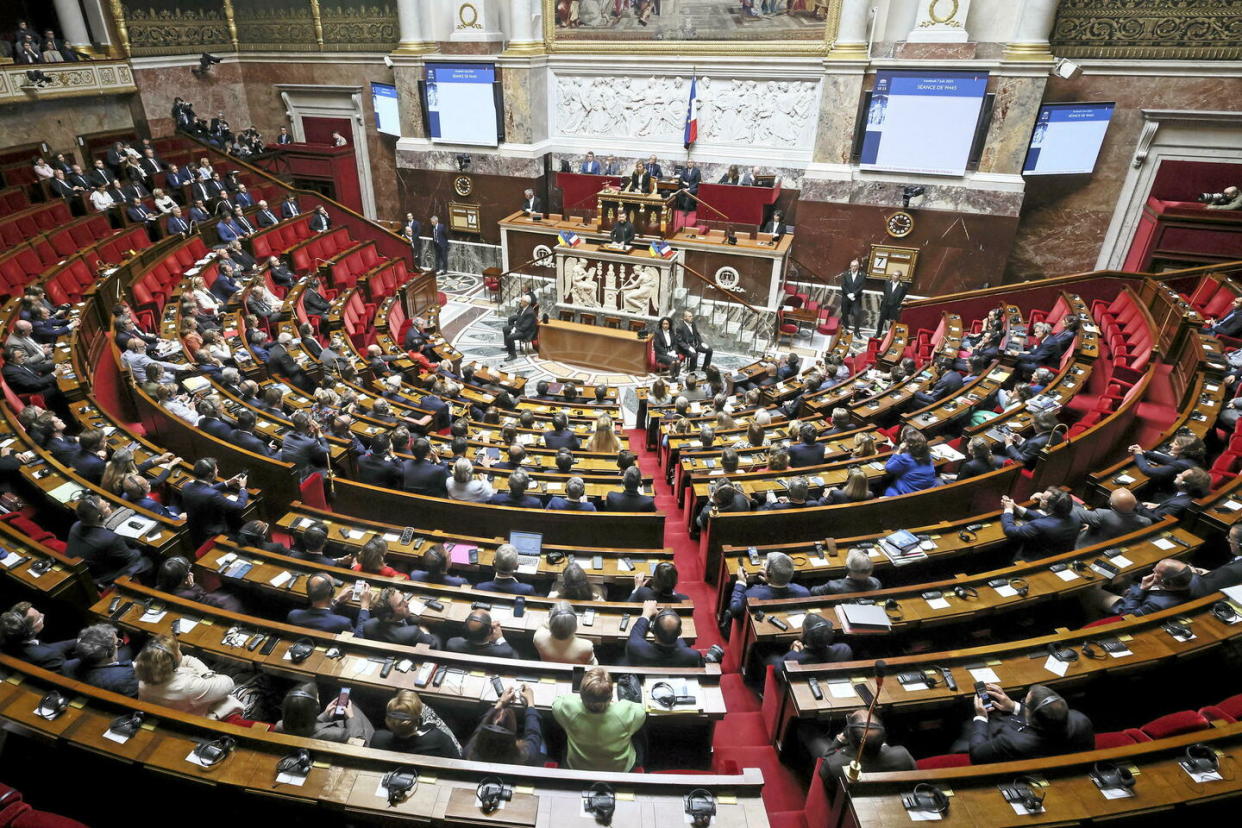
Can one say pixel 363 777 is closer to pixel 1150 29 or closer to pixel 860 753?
pixel 860 753

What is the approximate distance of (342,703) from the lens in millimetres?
3916

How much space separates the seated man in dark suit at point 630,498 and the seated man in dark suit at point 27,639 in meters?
4.13

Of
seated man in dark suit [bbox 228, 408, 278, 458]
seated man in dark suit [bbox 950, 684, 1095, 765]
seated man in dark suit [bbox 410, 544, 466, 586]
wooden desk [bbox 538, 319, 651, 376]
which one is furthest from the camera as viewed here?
wooden desk [bbox 538, 319, 651, 376]

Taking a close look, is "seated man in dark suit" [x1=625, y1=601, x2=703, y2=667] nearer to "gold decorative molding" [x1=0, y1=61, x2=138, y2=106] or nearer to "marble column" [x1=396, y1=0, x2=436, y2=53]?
"marble column" [x1=396, y1=0, x2=436, y2=53]

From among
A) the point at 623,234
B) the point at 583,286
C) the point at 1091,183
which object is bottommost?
the point at 583,286

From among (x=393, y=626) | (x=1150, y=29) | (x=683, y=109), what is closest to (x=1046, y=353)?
(x=1150, y=29)

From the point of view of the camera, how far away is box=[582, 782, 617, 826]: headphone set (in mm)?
3254

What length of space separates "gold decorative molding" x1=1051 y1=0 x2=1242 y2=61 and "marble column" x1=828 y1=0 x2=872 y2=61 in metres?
3.53

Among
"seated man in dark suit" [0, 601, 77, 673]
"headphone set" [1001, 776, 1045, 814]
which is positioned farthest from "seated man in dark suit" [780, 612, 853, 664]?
"seated man in dark suit" [0, 601, 77, 673]

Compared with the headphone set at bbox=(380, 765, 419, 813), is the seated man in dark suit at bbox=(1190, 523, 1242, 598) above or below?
above

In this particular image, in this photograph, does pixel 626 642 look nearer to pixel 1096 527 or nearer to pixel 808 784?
pixel 808 784

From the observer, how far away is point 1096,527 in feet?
18.0

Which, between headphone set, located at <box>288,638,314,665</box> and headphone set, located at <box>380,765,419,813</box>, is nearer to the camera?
headphone set, located at <box>380,765,419,813</box>

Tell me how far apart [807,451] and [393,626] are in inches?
182
